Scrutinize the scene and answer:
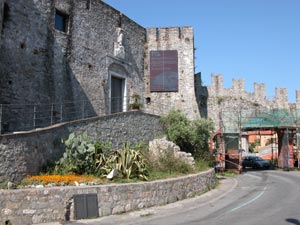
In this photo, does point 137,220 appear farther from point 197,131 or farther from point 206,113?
point 206,113

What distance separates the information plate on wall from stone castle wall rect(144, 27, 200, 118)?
0.85 feet

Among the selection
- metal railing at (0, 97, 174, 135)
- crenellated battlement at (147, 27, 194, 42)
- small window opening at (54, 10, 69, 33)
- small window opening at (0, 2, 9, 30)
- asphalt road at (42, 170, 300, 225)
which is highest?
crenellated battlement at (147, 27, 194, 42)

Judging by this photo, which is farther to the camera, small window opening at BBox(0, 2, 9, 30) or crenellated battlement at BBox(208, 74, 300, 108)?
crenellated battlement at BBox(208, 74, 300, 108)

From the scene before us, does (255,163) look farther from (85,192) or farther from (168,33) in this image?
(85,192)

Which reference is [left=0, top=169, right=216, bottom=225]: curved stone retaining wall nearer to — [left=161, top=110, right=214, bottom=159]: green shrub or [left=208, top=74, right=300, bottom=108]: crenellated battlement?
[left=161, top=110, right=214, bottom=159]: green shrub

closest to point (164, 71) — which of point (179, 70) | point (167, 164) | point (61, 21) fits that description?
point (179, 70)

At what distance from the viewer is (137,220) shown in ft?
33.7

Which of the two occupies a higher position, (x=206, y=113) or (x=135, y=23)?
(x=135, y=23)

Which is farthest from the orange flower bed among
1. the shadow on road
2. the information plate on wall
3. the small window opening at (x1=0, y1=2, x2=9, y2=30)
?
the information plate on wall

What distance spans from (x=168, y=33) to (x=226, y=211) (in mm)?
18347

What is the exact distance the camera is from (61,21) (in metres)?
20.1

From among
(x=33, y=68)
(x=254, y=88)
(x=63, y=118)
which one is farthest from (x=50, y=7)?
(x=254, y=88)

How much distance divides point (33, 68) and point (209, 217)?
37.7ft

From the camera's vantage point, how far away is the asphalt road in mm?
9578
